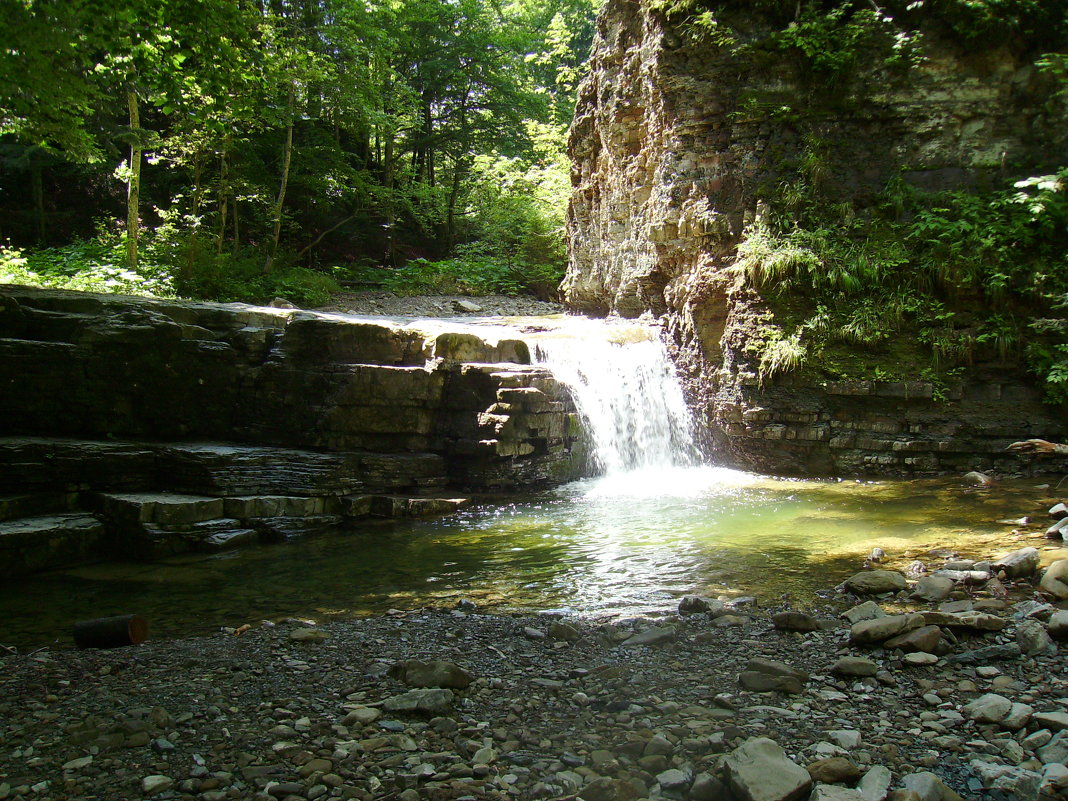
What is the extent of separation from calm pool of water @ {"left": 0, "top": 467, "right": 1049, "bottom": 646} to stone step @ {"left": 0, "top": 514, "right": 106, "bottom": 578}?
283 millimetres

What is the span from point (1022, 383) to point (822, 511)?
4.38 m

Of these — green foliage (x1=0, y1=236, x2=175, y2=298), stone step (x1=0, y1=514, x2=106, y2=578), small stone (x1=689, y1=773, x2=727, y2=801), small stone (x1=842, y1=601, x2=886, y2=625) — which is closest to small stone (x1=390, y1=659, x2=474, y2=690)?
small stone (x1=689, y1=773, x2=727, y2=801)

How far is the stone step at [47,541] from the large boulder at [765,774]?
272 inches

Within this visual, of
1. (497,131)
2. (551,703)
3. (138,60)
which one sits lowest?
(551,703)

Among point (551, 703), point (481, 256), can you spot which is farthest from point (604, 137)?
point (551, 703)

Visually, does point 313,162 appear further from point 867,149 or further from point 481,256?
point 867,149

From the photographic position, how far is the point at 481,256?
2106 cm

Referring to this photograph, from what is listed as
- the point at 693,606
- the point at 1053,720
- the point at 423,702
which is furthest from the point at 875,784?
the point at 693,606

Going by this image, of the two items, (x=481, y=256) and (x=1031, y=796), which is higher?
(x=481, y=256)

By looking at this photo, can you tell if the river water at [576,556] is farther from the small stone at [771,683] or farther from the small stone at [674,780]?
the small stone at [674,780]

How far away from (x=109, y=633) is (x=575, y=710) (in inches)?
127

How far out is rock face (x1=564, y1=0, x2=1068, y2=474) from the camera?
9656 millimetres

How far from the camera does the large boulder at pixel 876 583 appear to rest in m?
4.64

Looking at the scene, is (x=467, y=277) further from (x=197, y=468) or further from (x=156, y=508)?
(x=156, y=508)
